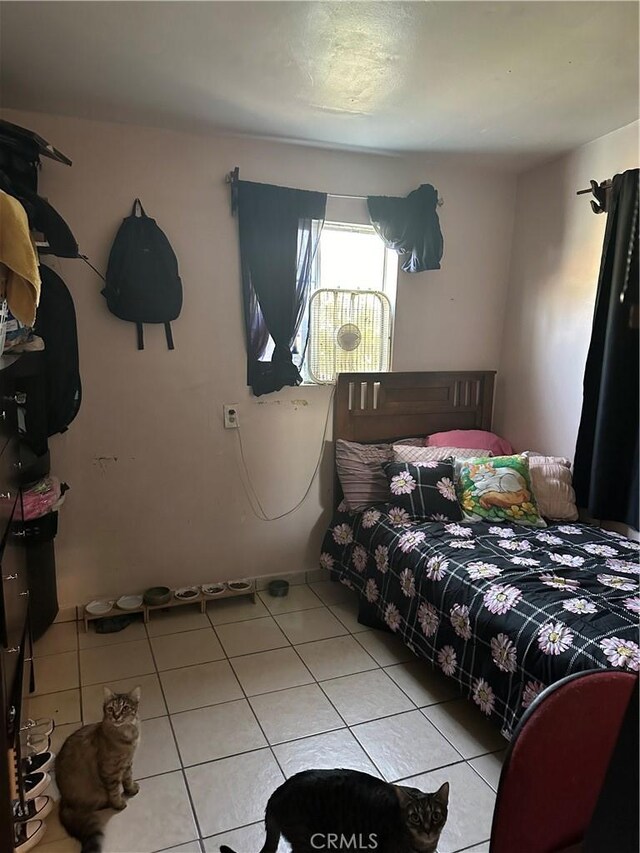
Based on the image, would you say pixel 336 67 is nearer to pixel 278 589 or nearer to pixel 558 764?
pixel 558 764

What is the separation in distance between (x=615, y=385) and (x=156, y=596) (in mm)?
2613

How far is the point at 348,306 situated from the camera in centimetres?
315

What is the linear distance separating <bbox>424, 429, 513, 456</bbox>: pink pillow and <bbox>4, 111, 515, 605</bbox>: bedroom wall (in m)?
0.44

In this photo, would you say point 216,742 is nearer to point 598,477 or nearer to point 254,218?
point 598,477

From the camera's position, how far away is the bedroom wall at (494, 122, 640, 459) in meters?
2.84

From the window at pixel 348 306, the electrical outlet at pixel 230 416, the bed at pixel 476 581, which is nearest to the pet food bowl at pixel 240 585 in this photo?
the bed at pixel 476 581

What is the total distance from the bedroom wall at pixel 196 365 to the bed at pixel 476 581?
0.80 feet

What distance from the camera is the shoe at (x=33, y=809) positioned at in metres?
1.53

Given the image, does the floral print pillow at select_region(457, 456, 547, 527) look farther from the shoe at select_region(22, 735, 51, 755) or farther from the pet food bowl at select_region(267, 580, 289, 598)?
the shoe at select_region(22, 735, 51, 755)

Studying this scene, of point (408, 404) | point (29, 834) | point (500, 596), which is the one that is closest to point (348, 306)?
point (408, 404)

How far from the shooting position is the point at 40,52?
76.5 inches

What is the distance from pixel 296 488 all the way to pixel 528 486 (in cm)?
127

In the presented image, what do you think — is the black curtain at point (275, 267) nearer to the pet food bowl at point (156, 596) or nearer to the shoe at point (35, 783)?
the pet food bowl at point (156, 596)

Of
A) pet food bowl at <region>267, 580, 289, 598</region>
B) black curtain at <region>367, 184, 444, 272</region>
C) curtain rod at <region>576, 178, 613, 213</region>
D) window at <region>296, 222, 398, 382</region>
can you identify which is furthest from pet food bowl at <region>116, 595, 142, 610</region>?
curtain rod at <region>576, 178, 613, 213</region>
